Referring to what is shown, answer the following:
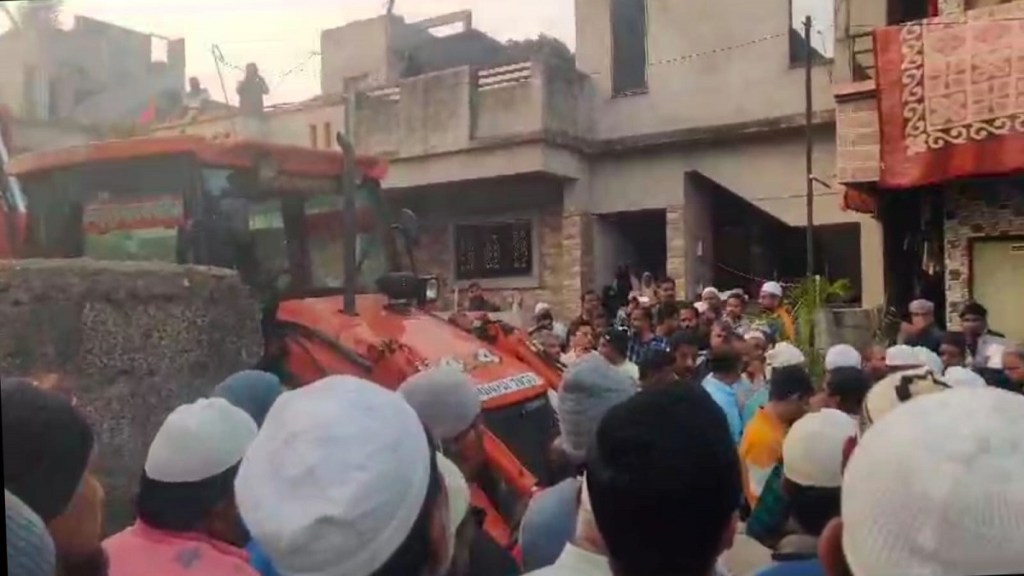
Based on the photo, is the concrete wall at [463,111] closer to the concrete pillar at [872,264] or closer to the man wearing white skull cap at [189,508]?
the concrete pillar at [872,264]

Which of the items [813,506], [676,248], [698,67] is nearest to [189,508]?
[813,506]

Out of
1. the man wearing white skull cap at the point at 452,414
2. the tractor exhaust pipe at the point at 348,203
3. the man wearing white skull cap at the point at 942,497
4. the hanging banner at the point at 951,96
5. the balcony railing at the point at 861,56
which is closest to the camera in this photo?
the man wearing white skull cap at the point at 942,497

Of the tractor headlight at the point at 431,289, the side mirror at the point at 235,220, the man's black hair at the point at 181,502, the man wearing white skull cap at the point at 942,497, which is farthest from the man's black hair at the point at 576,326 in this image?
the man wearing white skull cap at the point at 942,497

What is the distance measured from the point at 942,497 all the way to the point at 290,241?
2.10 m

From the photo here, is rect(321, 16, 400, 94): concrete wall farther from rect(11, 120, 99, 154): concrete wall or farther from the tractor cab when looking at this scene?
rect(11, 120, 99, 154): concrete wall

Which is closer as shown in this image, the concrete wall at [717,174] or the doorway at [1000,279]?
the concrete wall at [717,174]

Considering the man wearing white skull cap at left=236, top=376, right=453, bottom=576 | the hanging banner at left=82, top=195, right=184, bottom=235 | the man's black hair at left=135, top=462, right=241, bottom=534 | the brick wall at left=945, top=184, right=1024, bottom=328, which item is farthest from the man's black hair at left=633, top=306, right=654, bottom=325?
the man wearing white skull cap at left=236, top=376, right=453, bottom=576

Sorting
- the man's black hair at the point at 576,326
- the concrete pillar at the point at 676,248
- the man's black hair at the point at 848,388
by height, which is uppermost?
the concrete pillar at the point at 676,248

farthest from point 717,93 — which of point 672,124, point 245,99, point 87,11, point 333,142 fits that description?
point 87,11

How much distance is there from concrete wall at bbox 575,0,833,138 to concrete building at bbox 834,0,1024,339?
1.77 feet

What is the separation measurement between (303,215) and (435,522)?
1769 millimetres

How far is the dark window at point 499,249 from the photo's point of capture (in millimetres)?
3051

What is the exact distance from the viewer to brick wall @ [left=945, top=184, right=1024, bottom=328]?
3478mm

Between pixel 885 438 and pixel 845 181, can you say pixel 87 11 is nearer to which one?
pixel 885 438
